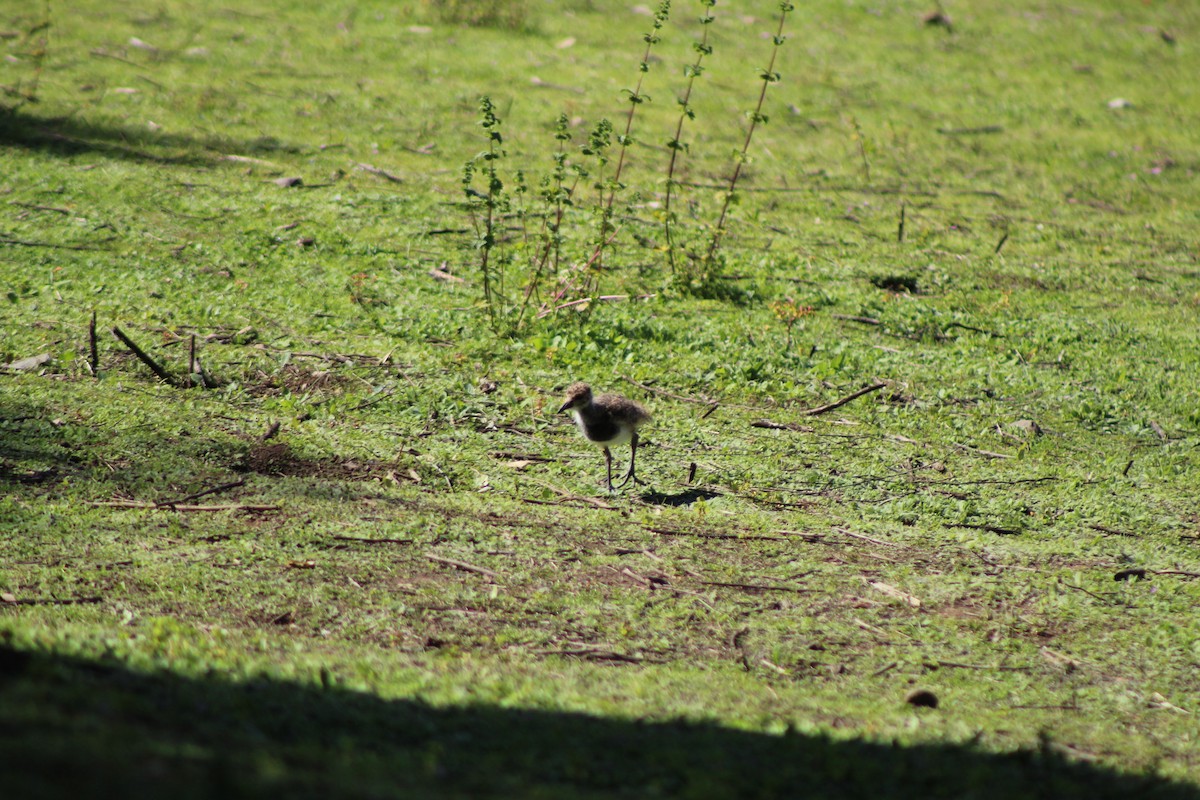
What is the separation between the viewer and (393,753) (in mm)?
3195

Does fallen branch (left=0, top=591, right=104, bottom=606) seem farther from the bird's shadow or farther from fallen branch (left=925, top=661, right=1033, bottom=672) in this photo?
fallen branch (left=925, top=661, right=1033, bottom=672)

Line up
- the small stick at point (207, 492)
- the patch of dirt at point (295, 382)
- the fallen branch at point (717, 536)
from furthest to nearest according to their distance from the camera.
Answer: the patch of dirt at point (295, 382), the fallen branch at point (717, 536), the small stick at point (207, 492)

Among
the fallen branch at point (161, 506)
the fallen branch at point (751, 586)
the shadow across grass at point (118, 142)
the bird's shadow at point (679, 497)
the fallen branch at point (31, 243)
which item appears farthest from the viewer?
the shadow across grass at point (118, 142)

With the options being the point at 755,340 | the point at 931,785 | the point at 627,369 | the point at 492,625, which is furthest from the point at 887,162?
the point at 931,785

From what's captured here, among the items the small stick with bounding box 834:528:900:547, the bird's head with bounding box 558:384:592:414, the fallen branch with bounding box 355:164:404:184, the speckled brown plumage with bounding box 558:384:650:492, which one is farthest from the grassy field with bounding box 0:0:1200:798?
the bird's head with bounding box 558:384:592:414

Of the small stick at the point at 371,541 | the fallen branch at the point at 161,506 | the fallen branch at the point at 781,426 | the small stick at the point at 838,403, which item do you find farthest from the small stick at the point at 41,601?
the small stick at the point at 838,403

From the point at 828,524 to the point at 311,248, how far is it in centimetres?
586

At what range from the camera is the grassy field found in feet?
12.2

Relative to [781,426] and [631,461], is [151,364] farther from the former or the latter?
[781,426]

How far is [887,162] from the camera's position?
14219 millimetres

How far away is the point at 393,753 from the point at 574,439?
4.33m

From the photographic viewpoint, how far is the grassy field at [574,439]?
3725 millimetres

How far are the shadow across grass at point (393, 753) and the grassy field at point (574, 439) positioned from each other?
0.07ft

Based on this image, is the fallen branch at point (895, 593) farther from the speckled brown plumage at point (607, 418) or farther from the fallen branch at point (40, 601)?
the fallen branch at point (40, 601)
